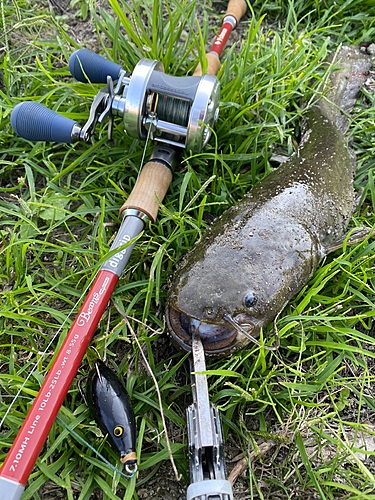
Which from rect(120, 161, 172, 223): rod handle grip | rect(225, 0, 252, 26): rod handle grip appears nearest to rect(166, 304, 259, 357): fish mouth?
rect(120, 161, 172, 223): rod handle grip

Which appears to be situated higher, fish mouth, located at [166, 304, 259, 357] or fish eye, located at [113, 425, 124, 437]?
fish mouth, located at [166, 304, 259, 357]

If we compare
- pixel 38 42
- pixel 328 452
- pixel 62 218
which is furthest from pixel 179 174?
pixel 328 452

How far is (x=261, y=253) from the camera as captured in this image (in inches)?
85.0

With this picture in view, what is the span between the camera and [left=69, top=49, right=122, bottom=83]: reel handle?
8.26 ft

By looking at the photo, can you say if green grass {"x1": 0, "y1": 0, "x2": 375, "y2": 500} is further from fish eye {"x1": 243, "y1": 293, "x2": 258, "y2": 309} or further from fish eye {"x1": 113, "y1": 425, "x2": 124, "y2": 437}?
fish eye {"x1": 243, "y1": 293, "x2": 258, "y2": 309}

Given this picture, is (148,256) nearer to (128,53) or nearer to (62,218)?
(62,218)

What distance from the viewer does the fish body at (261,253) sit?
203cm

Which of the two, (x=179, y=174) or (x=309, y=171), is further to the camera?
(x=179, y=174)

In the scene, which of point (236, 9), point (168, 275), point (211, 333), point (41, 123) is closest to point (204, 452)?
point (211, 333)

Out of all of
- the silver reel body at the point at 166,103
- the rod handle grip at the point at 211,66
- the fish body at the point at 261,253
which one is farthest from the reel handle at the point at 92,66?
the fish body at the point at 261,253

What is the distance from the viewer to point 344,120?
3.19 meters

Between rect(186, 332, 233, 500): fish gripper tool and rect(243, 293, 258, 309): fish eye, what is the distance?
0.44 meters

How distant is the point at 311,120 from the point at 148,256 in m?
1.76

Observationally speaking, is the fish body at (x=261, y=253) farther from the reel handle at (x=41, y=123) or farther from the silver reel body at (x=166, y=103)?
the reel handle at (x=41, y=123)
